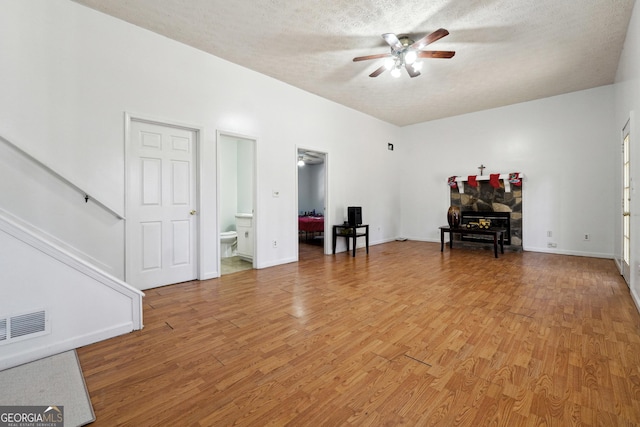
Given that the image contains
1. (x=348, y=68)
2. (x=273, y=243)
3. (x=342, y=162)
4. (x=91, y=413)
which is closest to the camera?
(x=91, y=413)

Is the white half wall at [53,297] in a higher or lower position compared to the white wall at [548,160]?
lower

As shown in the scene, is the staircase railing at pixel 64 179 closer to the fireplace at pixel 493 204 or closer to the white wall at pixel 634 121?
the white wall at pixel 634 121

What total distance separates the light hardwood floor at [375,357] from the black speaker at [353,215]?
2.35 m

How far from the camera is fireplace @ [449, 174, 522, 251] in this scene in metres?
6.16

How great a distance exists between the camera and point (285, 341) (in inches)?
86.8

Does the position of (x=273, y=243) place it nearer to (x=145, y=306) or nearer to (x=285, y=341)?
(x=145, y=306)

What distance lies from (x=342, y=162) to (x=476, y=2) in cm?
351

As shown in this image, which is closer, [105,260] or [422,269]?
[105,260]

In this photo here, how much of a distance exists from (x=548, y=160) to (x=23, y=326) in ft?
26.1

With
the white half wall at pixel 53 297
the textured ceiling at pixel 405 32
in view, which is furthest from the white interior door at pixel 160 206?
the textured ceiling at pixel 405 32

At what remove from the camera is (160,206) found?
361 centimetres

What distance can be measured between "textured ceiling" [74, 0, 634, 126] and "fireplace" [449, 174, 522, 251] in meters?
2.05

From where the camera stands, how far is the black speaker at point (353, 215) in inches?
229

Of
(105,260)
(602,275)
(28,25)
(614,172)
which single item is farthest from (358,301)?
(614,172)
